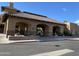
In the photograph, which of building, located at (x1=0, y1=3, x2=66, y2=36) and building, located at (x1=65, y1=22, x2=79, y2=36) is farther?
building, located at (x1=65, y1=22, x2=79, y2=36)

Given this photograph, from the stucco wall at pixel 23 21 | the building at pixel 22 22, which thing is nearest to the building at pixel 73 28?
the building at pixel 22 22

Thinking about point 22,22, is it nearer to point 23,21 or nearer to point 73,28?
point 23,21

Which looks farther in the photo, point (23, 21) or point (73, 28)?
point (73, 28)

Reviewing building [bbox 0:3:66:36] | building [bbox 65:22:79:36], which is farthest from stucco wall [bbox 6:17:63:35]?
building [bbox 65:22:79:36]

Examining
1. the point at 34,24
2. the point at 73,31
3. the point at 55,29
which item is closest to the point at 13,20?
the point at 34,24

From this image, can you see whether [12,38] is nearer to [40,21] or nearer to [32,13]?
[40,21]

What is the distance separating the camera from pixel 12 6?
25.5 meters

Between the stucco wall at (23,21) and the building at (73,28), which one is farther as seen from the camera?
the building at (73,28)

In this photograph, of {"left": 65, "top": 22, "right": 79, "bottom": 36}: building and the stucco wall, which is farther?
{"left": 65, "top": 22, "right": 79, "bottom": 36}: building

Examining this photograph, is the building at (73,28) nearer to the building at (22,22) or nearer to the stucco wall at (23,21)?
the building at (22,22)

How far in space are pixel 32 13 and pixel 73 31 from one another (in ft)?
48.2

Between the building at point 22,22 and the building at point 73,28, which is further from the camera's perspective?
the building at point 73,28

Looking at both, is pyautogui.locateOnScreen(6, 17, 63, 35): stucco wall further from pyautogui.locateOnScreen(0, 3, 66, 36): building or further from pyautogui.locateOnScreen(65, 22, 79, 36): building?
pyautogui.locateOnScreen(65, 22, 79, 36): building

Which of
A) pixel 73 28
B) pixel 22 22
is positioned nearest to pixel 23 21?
pixel 22 22
